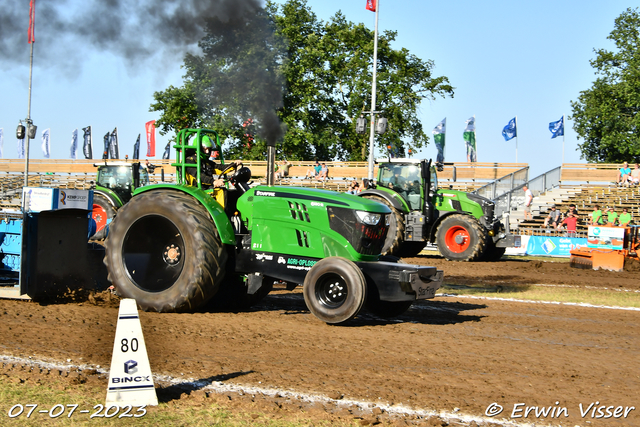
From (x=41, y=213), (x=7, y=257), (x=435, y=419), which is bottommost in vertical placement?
(x=435, y=419)

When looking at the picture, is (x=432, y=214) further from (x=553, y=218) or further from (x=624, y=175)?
(x=624, y=175)

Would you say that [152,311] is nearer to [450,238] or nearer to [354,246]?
[354,246]

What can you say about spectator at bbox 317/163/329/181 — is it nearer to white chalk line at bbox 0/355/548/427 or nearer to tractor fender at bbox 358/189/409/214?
tractor fender at bbox 358/189/409/214

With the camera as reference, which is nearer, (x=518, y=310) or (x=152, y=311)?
(x=152, y=311)

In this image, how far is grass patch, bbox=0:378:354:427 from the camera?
3883 mm

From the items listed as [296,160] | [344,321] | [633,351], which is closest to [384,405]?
[344,321]

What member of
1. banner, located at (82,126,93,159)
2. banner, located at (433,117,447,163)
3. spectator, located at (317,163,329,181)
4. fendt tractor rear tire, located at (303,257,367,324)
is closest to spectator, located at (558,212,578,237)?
spectator, located at (317,163,329,181)

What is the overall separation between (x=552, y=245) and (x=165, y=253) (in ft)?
53.9

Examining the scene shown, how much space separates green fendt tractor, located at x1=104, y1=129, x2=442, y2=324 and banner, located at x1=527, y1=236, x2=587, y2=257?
14.5 meters

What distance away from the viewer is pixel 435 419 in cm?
411

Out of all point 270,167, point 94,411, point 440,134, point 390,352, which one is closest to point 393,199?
point 270,167

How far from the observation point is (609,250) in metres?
16.2

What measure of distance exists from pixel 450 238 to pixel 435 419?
1338 cm

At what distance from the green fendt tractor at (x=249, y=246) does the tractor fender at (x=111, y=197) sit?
10.8 m
